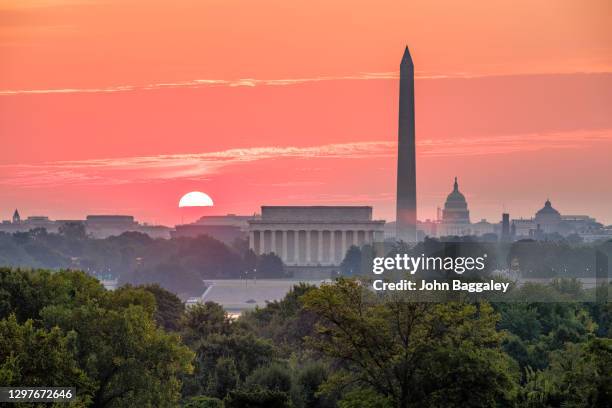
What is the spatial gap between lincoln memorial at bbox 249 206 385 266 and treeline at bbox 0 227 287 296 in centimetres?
609

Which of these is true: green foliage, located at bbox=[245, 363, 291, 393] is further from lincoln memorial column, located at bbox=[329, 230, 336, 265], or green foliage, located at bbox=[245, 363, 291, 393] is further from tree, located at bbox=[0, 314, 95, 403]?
lincoln memorial column, located at bbox=[329, 230, 336, 265]

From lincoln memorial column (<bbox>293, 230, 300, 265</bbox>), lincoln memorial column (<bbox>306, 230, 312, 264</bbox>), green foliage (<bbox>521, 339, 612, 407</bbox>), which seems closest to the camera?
green foliage (<bbox>521, 339, 612, 407</bbox>)

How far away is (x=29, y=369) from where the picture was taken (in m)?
37.3

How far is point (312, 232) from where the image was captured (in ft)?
632

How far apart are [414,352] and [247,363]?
53.8 ft

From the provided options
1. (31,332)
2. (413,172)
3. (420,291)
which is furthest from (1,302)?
(413,172)

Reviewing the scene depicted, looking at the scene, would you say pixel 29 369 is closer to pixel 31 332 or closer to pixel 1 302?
pixel 31 332

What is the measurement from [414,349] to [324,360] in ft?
39.2

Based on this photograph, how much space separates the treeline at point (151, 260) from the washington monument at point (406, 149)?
89.0 ft

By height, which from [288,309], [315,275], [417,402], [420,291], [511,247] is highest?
[315,275]

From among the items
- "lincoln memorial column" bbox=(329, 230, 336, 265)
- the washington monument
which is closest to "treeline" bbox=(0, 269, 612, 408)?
the washington monument

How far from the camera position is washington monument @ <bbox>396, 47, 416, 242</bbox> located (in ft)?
412

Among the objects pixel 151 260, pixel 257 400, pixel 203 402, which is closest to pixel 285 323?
pixel 203 402

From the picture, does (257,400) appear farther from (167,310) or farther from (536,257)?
(536,257)
